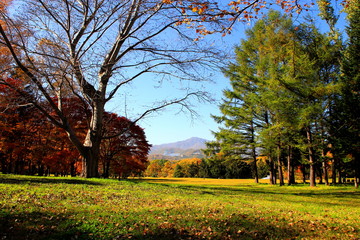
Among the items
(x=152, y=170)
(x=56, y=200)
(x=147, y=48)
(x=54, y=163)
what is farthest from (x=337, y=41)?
(x=152, y=170)

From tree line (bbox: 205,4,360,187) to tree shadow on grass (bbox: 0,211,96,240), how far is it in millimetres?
13303

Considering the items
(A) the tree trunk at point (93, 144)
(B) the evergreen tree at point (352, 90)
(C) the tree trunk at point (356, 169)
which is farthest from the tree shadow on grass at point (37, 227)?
(C) the tree trunk at point (356, 169)

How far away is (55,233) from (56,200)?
2548 millimetres

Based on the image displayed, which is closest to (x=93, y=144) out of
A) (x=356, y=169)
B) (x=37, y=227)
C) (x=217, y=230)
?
(x=37, y=227)

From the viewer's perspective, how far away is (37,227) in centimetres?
392

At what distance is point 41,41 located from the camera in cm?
833

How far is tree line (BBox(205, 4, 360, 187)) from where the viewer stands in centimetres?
1722

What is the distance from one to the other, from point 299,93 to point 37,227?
1857 centimetres

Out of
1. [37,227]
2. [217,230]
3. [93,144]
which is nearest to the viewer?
[37,227]

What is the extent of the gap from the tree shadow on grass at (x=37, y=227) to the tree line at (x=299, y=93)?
13303 millimetres

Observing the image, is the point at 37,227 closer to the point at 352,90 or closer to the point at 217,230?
the point at 217,230

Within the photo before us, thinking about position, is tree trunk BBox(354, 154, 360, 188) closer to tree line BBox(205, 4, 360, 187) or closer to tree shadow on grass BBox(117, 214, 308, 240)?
tree line BBox(205, 4, 360, 187)

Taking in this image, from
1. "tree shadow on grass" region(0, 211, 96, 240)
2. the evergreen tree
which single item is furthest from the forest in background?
"tree shadow on grass" region(0, 211, 96, 240)

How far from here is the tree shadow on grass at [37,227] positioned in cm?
363
